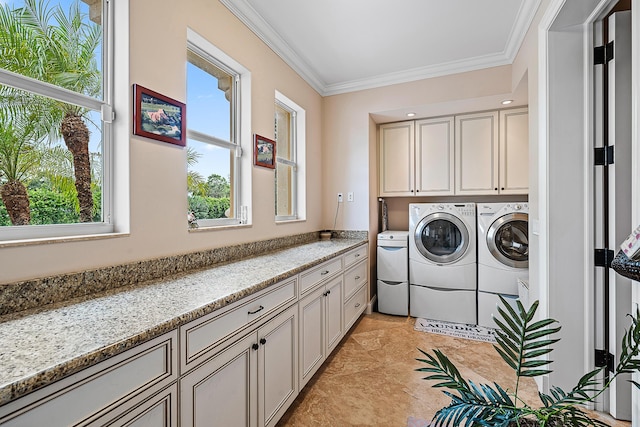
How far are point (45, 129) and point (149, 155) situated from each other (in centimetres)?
39

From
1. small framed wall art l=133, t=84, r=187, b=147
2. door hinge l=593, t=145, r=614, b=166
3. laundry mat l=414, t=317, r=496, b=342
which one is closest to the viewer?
small framed wall art l=133, t=84, r=187, b=147

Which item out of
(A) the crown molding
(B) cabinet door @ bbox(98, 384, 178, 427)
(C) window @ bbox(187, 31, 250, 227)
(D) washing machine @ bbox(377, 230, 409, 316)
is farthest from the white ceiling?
(B) cabinet door @ bbox(98, 384, 178, 427)

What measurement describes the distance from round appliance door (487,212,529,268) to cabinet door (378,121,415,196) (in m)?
0.97

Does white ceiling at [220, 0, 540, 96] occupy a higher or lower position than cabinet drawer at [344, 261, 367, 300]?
higher

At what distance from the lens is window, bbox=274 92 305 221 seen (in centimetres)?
300

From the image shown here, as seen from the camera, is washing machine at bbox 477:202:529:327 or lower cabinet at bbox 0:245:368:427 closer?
lower cabinet at bbox 0:245:368:427

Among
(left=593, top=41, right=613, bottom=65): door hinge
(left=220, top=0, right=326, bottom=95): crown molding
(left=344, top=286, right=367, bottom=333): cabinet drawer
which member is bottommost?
(left=344, top=286, right=367, bottom=333): cabinet drawer

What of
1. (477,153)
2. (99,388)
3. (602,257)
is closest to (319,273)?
(99,388)

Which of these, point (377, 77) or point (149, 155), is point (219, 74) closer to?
point (149, 155)

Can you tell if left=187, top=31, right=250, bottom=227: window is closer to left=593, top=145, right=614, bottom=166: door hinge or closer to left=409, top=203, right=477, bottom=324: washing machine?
left=409, top=203, right=477, bottom=324: washing machine

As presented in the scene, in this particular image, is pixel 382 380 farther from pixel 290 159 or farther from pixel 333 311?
pixel 290 159

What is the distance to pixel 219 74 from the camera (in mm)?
2158

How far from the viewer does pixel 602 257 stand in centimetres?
171

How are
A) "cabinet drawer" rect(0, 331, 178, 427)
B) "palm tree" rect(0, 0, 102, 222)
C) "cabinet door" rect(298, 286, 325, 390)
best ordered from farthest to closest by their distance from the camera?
"cabinet door" rect(298, 286, 325, 390) < "palm tree" rect(0, 0, 102, 222) < "cabinet drawer" rect(0, 331, 178, 427)
